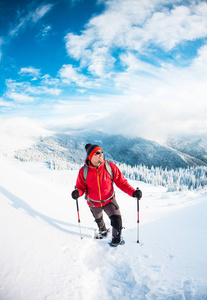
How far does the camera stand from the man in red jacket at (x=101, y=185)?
391 centimetres

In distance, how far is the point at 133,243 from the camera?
4.02 m

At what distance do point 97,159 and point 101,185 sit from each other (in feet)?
2.59

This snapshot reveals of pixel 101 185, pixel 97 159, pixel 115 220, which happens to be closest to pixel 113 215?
pixel 115 220

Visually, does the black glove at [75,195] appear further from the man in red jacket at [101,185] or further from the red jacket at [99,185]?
the red jacket at [99,185]

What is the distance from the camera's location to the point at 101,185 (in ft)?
13.2

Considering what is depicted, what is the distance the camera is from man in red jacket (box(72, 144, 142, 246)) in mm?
3912

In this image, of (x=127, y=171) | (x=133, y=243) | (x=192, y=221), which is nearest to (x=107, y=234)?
(x=133, y=243)

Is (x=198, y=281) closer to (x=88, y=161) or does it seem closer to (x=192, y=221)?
(x=192, y=221)

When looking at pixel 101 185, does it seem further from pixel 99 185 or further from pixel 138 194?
pixel 138 194

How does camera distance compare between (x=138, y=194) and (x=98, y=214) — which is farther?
(x=98, y=214)

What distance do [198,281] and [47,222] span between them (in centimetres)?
402

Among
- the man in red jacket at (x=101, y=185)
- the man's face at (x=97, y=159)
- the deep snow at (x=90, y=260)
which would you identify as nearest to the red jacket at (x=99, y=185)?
the man in red jacket at (x=101, y=185)

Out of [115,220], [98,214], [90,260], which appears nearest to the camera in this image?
[90,260]

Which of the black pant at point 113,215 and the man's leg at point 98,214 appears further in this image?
the man's leg at point 98,214
